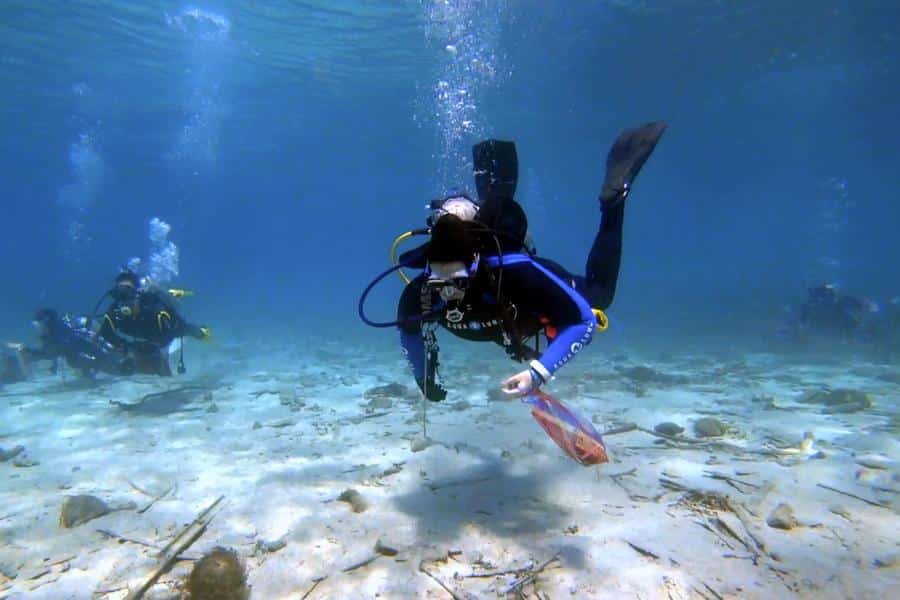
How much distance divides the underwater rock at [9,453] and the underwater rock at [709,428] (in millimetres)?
8721

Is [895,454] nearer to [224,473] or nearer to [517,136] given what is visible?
[224,473]

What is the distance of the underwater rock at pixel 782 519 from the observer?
12.6 feet

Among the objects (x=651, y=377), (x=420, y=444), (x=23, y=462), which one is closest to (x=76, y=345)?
(x=23, y=462)

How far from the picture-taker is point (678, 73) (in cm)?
2592

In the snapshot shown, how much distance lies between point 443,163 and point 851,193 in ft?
169

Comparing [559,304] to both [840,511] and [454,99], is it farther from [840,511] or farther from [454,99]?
[454,99]

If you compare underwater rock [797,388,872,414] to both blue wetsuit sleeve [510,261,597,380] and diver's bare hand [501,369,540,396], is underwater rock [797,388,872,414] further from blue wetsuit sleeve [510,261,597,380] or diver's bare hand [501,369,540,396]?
diver's bare hand [501,369,540,396]

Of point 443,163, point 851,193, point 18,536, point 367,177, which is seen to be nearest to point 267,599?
point 18,536

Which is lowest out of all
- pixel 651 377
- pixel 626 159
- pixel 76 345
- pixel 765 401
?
pixel 651 377

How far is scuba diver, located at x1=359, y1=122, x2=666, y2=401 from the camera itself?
3715 millimetres

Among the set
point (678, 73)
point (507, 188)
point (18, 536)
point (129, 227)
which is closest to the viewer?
point (18, 536)

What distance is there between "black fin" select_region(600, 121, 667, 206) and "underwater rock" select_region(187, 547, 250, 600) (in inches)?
181

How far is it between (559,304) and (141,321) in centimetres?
824

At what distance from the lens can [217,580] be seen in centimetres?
320
